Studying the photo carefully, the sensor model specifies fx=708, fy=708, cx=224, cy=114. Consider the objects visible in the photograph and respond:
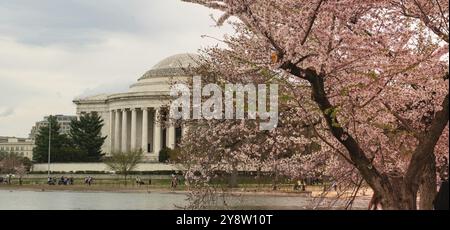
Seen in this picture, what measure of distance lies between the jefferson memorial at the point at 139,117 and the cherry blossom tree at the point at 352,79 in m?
75.5

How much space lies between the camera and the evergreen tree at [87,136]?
8856 centimetres

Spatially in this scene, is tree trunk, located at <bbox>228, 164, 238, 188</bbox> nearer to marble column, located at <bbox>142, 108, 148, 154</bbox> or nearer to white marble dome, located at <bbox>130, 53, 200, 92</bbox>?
white marble dome, located at <bbox>130, 53, 200, 92</bbox>

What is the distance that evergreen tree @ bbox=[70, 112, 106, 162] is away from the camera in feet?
291

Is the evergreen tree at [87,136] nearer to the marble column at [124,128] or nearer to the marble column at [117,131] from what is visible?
the marble column at [124,128]

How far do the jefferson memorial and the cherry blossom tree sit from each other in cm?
7546

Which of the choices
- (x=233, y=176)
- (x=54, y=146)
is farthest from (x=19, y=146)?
(x=233, y=176)

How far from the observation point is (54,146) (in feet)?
287

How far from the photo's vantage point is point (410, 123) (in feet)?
37.0

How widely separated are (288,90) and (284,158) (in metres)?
4.25

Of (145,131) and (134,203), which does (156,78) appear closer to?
(145,131)

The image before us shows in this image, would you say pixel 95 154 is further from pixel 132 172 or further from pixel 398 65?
pixel 398 65

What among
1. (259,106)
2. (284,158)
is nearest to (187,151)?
(284,158)
